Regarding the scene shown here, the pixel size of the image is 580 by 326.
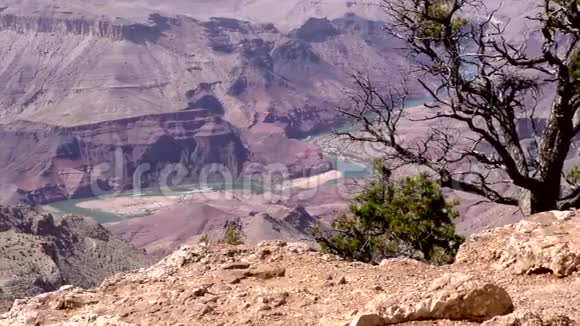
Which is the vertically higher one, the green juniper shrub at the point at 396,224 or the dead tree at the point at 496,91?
the dead tree at the point at 496,91

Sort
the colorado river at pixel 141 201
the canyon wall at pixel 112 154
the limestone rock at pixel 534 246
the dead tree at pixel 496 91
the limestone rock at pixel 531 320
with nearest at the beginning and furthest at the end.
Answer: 1. the limestone rock at pixel 531 320
2. the limestone rock at pixel 534 246
3. the dead tree at pixel 496 91
4. the colorado river at pixel 141 201
5. the canyon wall at pixel 112 154

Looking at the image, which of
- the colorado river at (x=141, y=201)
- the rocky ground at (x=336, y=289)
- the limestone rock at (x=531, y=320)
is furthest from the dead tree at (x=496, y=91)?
the colorado river at (x=141, y=201)

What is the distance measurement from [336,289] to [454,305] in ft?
6.25

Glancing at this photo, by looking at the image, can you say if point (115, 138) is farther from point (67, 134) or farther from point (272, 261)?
point (272, 261)

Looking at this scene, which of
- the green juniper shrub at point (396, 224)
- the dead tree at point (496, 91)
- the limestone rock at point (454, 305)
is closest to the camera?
the limestone rock at point (454, 305)

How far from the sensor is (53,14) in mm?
196250

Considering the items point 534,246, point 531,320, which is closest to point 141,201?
point 534,246

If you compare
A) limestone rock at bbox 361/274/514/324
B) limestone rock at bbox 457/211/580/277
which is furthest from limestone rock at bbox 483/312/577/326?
limestone rock at bbox 457/211/580/277

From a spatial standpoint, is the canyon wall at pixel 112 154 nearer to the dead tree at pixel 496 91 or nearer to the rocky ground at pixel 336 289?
the dead tree at pixel 496 91

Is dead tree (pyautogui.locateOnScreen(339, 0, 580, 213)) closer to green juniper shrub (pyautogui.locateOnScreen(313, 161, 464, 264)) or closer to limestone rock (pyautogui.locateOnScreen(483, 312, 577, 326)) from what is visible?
green juniper shrub (pyautogui.locateOnScreen(313, 161, 464, 264))

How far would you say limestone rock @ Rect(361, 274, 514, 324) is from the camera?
20.3ft

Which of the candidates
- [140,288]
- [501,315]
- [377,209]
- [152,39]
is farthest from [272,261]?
[152,39]

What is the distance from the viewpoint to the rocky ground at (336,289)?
6234 mm

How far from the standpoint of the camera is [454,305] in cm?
623
